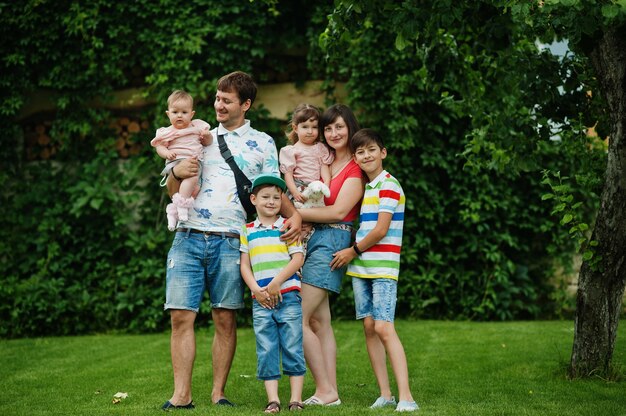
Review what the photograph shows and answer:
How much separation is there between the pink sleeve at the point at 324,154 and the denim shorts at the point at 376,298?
2.15 feet

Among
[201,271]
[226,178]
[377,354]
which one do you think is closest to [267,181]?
[226,178]

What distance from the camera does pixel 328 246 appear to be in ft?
13.9

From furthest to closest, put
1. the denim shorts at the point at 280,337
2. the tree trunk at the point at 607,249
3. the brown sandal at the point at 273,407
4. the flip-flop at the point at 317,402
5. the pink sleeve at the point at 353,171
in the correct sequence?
1. the tree trunk at the point at 607,249
2. the pink sleeve at the point at 353,171
3. the flip-flop at the point at 317,402
4. the denim shorts at the point at 280,337
5. the brown sandal at the point at 273,407

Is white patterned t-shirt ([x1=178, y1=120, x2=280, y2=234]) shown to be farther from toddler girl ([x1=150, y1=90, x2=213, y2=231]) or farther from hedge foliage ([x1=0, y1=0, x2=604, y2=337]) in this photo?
hedge foliage ([x1=0, y1=0, x2=604, y2=337])

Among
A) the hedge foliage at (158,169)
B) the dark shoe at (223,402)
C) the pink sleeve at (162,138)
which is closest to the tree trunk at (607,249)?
the dark shoe at (223,402)

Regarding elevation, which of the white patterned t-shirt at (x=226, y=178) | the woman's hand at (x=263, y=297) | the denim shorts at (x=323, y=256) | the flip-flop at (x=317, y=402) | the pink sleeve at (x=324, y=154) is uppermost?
the pink sleeve at (x=324, y=154)

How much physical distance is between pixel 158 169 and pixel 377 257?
160 inches

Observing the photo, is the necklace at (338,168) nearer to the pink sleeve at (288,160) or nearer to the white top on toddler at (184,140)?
the pink sleeve at (288,160)

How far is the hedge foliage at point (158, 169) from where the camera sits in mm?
7480

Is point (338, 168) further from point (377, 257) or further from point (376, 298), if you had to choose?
point (376, 298)

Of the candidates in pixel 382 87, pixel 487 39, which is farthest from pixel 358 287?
pixel 382 87

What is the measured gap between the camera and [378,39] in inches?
297

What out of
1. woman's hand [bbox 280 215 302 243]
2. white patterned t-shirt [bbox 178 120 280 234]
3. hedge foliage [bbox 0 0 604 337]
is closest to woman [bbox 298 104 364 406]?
woman's hand [bbox 280 215 302 243]

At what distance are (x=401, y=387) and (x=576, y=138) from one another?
7.36ft
